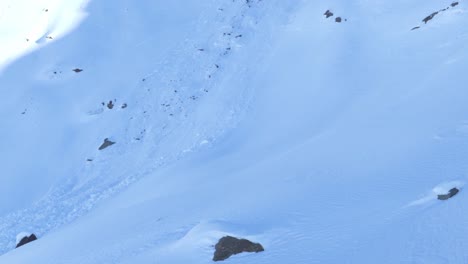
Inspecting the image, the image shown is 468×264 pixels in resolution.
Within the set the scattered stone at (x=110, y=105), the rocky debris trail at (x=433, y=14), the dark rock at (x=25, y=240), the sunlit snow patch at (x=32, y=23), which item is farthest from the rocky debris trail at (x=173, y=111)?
the rocky debris trail at (x=433, y=14)

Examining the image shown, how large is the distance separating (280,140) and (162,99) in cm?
848

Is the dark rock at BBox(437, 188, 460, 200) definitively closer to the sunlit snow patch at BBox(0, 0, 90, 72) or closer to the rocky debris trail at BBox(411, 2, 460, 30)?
the rocky debris trail at BBox(411, 2, 460, 30)

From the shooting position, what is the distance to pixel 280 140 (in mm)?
Answer: 18266

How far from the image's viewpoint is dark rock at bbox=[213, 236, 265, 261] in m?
9.09

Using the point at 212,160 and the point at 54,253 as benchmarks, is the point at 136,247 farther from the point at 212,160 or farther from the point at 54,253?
the point at 212,160

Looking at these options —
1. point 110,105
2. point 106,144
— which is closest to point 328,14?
point 110,105

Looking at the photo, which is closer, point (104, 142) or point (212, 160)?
point (212, 160)

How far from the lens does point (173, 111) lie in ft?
78.4

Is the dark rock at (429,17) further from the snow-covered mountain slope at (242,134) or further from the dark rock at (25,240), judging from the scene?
the dark rock at (25,240)

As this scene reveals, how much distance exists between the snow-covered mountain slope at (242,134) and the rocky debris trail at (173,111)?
90 mm

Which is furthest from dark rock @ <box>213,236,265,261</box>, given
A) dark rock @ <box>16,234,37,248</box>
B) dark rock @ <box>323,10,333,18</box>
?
dark rock @ <box>323,10,333,18</box>

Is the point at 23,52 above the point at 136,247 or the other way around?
above

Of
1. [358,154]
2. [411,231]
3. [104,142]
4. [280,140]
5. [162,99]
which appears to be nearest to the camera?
[411,231]

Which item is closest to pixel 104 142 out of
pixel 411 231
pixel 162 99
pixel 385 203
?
pixel 162 99
